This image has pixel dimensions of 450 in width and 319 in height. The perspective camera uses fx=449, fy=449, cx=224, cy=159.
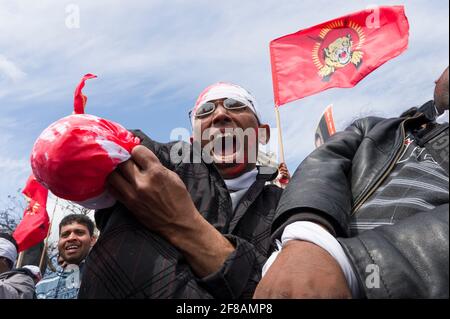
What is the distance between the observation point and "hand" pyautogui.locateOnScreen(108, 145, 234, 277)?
1.32 meters

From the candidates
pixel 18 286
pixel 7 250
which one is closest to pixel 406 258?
pixel 18 286

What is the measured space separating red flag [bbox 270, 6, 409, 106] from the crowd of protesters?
4529mm

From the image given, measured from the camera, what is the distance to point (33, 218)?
455cm

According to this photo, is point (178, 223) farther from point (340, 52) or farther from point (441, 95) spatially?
point (340, 52)

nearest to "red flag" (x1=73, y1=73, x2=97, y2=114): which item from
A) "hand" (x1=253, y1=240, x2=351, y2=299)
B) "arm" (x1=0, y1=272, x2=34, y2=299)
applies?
"hand" (x1=253, y1=240, x2=351, y2=299)

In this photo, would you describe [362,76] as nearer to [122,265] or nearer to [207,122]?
[207,122]

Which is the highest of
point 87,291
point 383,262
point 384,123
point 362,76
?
point 362,76

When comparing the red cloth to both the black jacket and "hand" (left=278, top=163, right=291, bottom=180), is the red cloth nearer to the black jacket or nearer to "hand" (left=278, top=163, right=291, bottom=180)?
the black jacket

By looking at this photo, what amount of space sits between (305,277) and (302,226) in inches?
8.3

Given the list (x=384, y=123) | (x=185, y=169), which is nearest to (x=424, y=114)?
(x=384, y=123)
